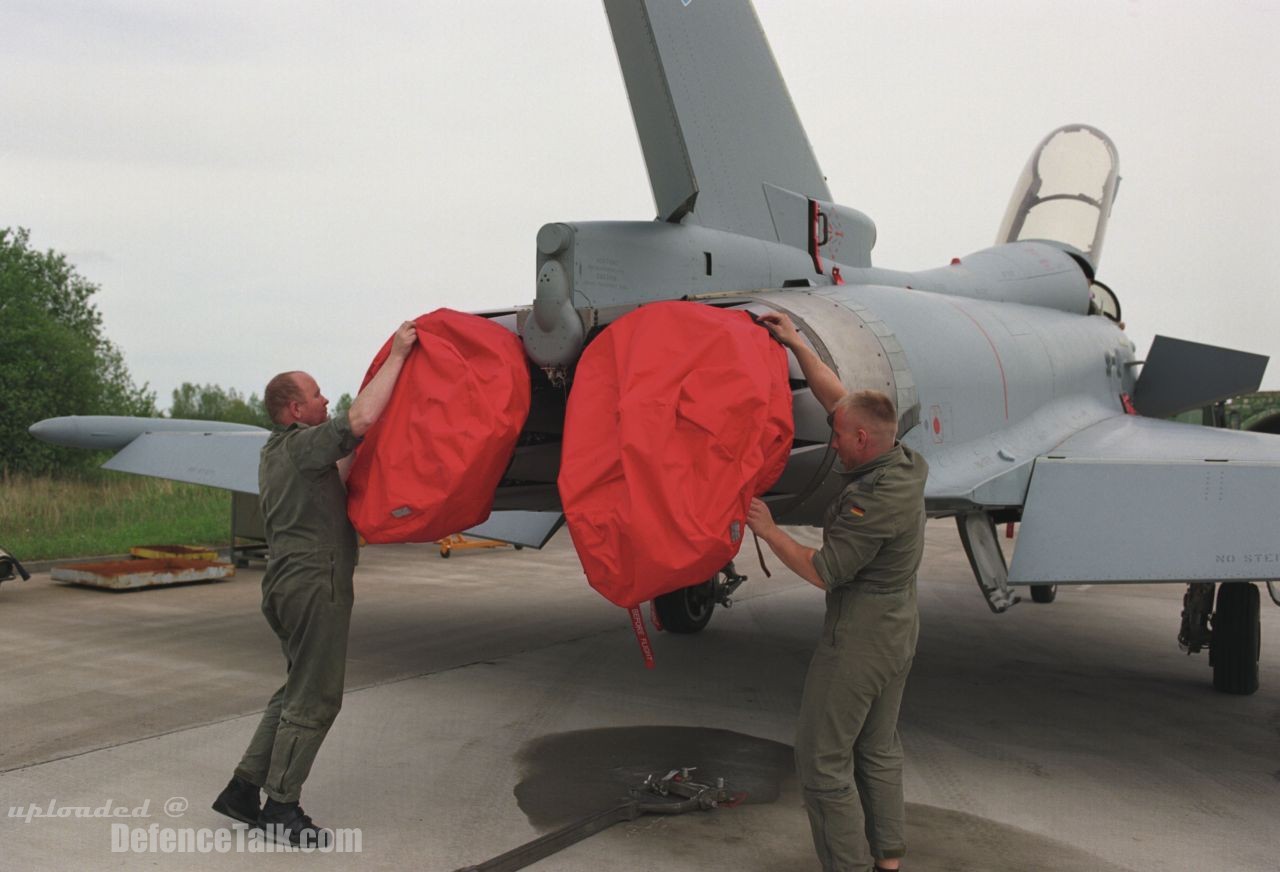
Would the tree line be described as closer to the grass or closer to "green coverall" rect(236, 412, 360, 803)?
the grass

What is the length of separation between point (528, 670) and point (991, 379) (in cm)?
364

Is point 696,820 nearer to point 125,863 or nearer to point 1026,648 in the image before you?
point 125,863

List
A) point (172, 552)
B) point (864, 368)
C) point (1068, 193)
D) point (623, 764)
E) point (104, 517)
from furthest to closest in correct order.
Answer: point (104, 517), point (172, 552), point (1068, 193), point (623, 764), point (864, 368)

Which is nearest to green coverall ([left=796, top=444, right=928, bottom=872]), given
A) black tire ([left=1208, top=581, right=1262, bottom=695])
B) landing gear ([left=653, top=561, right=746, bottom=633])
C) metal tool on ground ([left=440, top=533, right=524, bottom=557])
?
black tire ([left=1208, top=581, right=1262, bottom=695])

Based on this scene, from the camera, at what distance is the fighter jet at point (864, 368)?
4680 millimetres

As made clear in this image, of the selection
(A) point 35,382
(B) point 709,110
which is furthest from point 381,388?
(A) point 35,382

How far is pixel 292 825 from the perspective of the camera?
3.87m

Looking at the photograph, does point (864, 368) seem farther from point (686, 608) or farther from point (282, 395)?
point (686, 608)

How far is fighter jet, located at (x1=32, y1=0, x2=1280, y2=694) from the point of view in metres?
4.68

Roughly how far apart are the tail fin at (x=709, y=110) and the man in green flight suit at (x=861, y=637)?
2.28 m

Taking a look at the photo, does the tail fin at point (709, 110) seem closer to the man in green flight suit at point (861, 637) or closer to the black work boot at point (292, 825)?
the man in green flight suit at point (861, 637)

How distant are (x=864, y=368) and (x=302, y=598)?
2742 mm

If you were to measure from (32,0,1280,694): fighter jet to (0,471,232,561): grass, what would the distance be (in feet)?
20.8

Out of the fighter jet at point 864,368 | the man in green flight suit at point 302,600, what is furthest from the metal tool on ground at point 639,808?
the fighter jet at point 864,368
